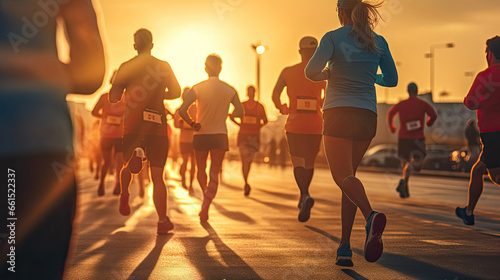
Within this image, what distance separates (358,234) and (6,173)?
5.52 m

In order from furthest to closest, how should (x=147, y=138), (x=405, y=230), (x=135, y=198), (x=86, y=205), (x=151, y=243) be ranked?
(x=135, y=198) → (x=86, y=205) → (x=405, y=230) → (x=147, y=138) → (x=151, y=243)

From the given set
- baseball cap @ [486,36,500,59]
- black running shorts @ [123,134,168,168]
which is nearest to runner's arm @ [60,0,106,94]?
black running shorts @ [123,134,168,168]

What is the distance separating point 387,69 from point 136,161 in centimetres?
276

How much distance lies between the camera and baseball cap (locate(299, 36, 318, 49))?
8031mm

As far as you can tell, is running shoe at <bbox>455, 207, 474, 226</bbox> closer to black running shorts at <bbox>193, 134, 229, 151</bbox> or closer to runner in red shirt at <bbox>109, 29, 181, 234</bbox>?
black running shorts at <bbox>193, 134, 229, 151</bbox>

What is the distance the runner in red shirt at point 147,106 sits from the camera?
6625mm

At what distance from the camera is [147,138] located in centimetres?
664

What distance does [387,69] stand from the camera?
500 cm

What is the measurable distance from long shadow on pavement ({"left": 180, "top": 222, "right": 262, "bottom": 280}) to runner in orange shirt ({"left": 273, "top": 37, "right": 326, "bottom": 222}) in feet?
5.68

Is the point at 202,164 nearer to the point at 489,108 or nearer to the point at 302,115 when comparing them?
the point at 302,115

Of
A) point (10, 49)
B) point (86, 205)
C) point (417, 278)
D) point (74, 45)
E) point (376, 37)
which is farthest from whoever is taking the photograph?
point (86, 205)

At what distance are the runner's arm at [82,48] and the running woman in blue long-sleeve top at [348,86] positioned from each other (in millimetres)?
2942

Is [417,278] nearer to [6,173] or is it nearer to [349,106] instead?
[349,106]

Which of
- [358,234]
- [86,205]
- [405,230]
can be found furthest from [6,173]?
[86,205]
